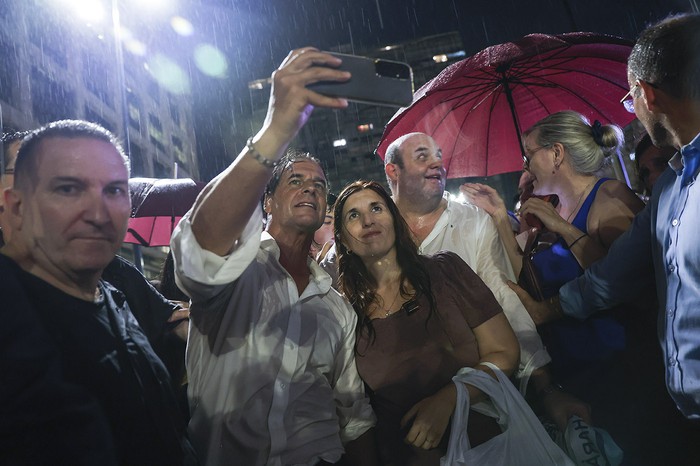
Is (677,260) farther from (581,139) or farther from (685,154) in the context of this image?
(581,139)

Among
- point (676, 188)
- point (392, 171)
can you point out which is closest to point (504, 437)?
point (676, 188)

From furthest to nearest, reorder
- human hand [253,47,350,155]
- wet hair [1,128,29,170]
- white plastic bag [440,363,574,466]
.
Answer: wet hair [1,128,29,170]
white plastic bag [440,363,574,466]
human hand [253,47,350,155]

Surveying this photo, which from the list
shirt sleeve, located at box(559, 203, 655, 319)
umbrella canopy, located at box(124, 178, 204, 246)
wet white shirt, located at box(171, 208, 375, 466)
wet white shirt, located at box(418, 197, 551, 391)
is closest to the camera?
wet white shirt, located at box(171, 208, 375, 466)

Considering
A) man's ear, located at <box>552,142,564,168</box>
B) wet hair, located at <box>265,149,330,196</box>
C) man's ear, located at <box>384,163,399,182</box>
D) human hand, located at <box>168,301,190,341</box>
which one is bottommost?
human hand, located at <box>168,301,190,341</box>

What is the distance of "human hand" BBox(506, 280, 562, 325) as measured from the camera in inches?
111

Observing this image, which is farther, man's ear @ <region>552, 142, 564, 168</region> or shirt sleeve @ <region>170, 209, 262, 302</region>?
man's ear @ <region>552, 142, 564, 168</region>

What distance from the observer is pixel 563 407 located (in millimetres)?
2445

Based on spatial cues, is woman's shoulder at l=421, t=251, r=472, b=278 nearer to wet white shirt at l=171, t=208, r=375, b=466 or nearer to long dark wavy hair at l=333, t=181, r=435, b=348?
long dark wavy hair at l=333, t=181, r=435, b=348

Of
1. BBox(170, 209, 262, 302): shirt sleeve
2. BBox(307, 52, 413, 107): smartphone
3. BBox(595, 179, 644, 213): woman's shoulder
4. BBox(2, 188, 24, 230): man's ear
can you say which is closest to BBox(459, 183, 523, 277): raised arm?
BBox(595, 179, 644, 213): woman's shoulder

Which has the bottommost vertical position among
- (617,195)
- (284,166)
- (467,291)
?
(467,291)

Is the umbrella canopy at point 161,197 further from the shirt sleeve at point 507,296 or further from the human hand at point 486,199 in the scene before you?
the shirt sleeve at point 507,296

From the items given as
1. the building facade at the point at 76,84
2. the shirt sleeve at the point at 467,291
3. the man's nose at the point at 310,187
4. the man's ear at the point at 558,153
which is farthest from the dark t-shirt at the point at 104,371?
the building facade at the point at 76,84

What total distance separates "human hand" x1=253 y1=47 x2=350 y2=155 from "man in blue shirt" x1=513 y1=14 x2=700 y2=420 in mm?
1454

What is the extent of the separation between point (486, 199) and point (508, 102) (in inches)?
69.7
